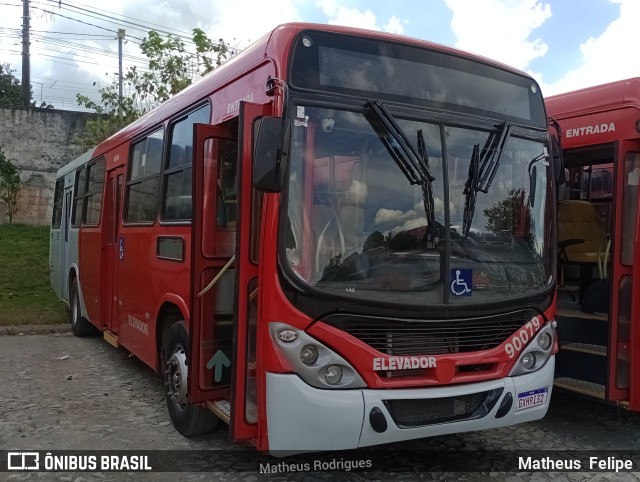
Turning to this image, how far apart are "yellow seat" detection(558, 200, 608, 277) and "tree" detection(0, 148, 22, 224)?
1893cm

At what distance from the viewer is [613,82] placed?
494cm

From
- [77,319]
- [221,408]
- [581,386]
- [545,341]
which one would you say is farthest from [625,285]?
[77,319]

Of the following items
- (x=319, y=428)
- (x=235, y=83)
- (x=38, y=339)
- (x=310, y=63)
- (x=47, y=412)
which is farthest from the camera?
(x=38, y=339)

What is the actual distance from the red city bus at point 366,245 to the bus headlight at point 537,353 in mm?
12

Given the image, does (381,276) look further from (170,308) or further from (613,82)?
(613,82)

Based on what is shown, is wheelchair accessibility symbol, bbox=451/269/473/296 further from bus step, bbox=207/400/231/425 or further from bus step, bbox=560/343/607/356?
bus step, bbox=560/343/607/356

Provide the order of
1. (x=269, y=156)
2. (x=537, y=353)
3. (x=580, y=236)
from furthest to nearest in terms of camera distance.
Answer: (x=580, y=236), (x=537, y=353), (x=269, y=156)

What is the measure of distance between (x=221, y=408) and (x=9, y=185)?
18918 millimetres

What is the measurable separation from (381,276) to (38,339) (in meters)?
7.06

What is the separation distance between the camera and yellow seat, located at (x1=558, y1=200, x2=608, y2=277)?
5.66m

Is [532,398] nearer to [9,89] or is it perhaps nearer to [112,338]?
[112,338]

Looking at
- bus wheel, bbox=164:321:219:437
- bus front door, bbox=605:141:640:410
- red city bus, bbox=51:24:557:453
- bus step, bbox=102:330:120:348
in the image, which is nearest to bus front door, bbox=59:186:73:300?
bus step, bbox=102:330:120:348

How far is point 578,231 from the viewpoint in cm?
572

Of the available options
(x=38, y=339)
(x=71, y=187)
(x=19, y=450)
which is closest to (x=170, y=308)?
(x=19, y=450)
